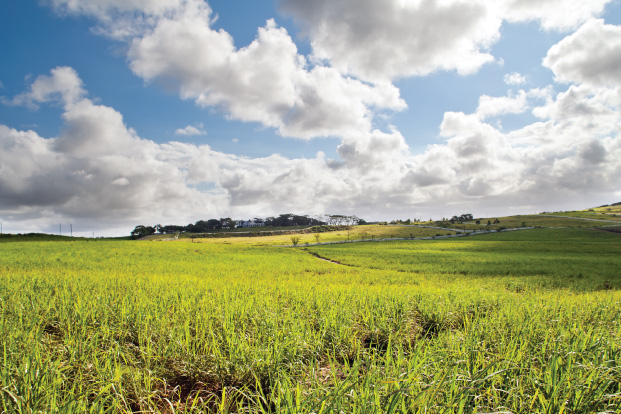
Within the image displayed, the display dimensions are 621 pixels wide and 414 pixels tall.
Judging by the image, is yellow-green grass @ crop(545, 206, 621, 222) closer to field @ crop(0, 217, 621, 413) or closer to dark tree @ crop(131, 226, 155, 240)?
field @ crop(0, 217, 621, 413)

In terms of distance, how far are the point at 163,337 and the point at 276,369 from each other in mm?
1979

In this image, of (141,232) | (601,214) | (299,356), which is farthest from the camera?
(601,214)

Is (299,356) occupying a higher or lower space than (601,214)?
higher

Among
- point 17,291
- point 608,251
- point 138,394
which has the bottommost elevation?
point 608,251

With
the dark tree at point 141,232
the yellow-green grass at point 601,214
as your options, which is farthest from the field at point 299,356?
the yellow-green grass at point 601,214

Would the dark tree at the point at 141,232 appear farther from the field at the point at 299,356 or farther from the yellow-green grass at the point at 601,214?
the yellow-green grass at the point at 601,214

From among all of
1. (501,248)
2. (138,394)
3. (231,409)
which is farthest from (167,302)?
(501,248)

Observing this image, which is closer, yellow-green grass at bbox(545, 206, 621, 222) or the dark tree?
the dark tree

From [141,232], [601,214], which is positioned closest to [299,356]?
[141,232]

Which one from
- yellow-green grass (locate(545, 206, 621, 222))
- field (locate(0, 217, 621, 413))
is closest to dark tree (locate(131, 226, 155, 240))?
field (locate(0, 217, 621, 413))

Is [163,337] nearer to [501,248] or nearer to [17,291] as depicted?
[17,291]

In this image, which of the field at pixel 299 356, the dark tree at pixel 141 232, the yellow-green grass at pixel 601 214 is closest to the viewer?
the field at pixel 299 356

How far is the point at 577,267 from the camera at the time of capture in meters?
32.0

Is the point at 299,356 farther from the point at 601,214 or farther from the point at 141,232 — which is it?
the point at 601,214
